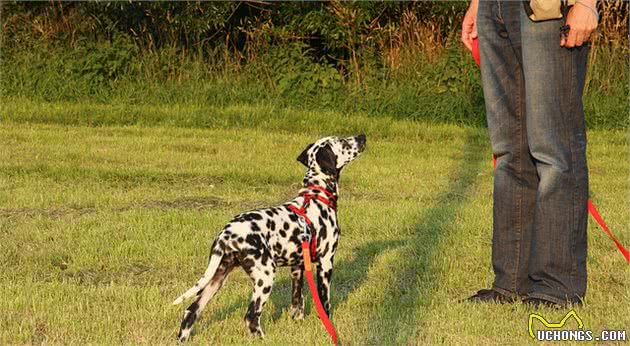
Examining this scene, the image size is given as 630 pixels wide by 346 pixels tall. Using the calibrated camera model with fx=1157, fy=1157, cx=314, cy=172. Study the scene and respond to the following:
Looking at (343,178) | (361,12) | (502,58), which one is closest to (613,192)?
(343,178)

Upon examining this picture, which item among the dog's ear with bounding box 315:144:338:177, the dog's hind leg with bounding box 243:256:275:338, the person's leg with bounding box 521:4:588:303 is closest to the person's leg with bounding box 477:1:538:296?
the person's leg with bounding box 521:4:588:303

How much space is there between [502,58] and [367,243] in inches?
100

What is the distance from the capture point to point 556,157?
6.28 m

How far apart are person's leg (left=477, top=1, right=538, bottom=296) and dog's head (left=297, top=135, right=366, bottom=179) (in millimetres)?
813

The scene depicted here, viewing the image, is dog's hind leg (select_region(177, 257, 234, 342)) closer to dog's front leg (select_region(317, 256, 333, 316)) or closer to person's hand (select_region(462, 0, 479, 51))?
dog's front leg (select_region(317, 256, 333, 316))

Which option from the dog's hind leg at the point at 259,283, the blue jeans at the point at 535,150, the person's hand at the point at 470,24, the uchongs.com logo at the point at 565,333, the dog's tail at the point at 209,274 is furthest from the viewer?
the person's hand at the point at 470,24

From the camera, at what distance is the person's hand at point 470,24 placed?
6660mm

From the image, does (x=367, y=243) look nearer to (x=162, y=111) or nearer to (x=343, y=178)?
(x=343, y=178)

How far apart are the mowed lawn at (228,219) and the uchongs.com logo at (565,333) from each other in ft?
0.30

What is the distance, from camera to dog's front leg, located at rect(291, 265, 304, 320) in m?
6.34

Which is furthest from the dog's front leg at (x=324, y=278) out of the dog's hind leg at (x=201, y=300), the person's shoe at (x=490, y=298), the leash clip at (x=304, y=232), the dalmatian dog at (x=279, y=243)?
the person's shoe at (x=490, y=298)

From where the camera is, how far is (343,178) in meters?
11.8

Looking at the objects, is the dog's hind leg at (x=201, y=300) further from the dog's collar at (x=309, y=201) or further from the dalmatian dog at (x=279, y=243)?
the dog's collar at (x=309, y=201)

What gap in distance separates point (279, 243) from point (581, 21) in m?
1.92
